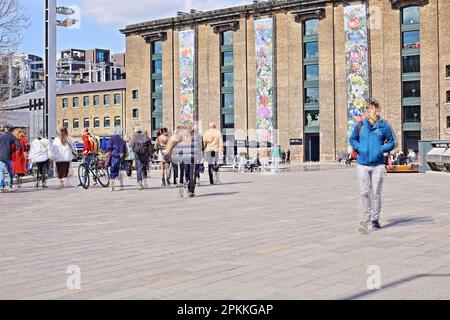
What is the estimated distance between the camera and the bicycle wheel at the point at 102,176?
59.8ft

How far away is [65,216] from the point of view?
1025 cm

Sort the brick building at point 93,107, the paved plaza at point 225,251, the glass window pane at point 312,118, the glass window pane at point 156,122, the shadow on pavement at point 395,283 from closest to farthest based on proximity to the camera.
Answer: the shadow on pavement at point 395,283 < the paved plaza at point 225,251 < the glass window pane at point 312,118 < the glass window pane at point 156,122 < the brick building at point 93,107

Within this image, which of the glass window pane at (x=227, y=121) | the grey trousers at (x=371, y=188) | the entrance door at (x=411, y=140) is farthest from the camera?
the glass window pane at (x=227, y=121)

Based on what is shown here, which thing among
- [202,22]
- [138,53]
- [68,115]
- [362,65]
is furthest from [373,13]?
[68,115]

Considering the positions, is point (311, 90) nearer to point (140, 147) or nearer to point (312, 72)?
point (312, 72)

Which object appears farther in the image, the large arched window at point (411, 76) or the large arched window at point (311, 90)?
the large arched window at point (311, 90)

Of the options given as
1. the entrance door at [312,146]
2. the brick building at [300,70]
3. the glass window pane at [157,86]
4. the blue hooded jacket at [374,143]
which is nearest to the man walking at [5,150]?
the blue hooded jacket at [374,143]

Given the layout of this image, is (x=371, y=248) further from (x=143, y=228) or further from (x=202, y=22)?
(x=202, y=22)

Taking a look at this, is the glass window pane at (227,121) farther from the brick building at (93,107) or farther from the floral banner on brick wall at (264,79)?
the brick building at (93,107)

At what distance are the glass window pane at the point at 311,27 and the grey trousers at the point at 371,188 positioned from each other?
185 ft

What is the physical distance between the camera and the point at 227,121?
224 feet

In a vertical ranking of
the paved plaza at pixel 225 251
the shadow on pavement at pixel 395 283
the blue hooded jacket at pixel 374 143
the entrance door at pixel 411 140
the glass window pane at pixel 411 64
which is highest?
the glass window pane at pixel 411 64
